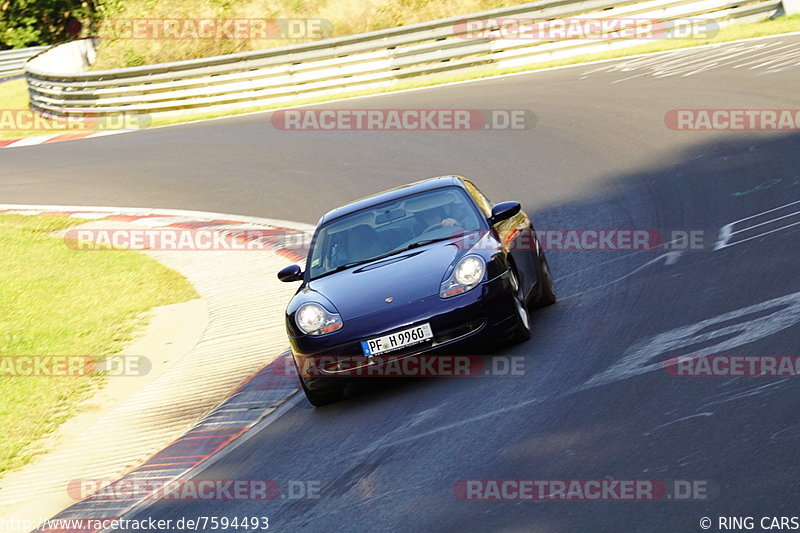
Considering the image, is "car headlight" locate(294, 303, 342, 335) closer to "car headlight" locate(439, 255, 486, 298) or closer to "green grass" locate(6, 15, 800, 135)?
"car headlight" locate(439, 255, 486, 298)

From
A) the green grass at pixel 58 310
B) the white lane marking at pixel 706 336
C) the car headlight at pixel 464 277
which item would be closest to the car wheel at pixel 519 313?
the car headlight at pixel 464 277

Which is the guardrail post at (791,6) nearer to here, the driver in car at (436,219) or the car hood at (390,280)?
the driver in car at (436,219)

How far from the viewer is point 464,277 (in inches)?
318

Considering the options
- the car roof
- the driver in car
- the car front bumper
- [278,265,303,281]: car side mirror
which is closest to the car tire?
the car front bumper

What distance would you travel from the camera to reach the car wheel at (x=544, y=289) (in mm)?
9164

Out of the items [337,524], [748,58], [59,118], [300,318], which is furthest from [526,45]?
[337,524]

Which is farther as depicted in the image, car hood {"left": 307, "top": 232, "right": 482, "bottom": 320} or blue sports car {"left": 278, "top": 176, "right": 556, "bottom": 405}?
car hood {"left": 307, "top": 232, "right": 482, "bottom": 320}

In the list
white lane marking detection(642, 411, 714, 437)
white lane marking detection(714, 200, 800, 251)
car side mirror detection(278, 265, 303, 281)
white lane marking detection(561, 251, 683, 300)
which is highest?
white lane marking detection(642, 411, 714, 437)

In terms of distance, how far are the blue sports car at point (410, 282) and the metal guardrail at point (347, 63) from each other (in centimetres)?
1379

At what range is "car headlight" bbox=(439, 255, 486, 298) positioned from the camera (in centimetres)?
801

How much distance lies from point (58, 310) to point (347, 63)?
12683 mm

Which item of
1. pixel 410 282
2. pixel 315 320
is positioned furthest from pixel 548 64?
pixel 315 320

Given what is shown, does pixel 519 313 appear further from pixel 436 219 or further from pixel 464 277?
pixel 436 219

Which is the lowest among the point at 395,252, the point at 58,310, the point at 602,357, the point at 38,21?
the point at 38,21
